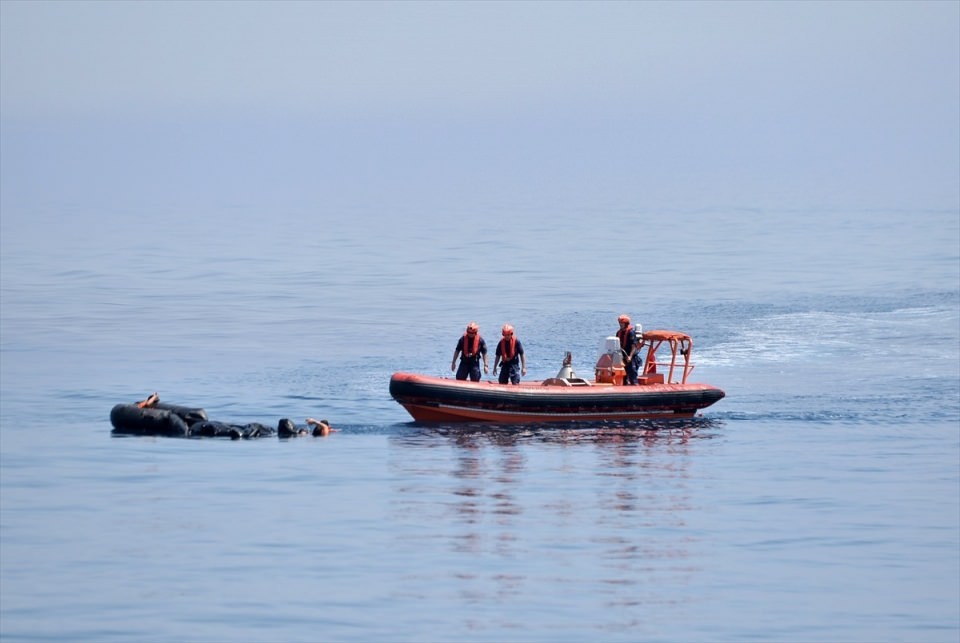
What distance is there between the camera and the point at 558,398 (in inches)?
1166

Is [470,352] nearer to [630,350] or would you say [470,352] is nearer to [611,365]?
[611,365]

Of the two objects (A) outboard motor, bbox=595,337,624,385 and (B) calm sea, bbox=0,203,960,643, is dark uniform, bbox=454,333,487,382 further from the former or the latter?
(A) outboard motor, bbox=595,337,624,385

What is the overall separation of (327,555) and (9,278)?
4933 centimetres

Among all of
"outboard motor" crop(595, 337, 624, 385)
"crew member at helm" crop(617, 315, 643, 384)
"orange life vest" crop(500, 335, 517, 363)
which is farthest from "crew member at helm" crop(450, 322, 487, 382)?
"crew member at helm" crop(617, 315, 643, 384)

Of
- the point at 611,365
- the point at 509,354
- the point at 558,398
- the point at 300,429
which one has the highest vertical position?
the point at 509,354

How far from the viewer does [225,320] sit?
50.3 meters

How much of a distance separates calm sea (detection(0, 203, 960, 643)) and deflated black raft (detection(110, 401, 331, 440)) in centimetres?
36

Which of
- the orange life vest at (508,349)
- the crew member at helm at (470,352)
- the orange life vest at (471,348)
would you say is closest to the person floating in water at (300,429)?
the crew member at helm at (470,352)

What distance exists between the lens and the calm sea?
18.5 meters

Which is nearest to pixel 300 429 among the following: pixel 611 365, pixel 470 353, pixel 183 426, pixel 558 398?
pixel 183 426

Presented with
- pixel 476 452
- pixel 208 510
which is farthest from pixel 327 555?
pixel 476 452

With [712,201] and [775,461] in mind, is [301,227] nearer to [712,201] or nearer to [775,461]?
[712,201]

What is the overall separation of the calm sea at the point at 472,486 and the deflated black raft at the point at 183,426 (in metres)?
0.36

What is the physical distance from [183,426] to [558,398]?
246 inches
